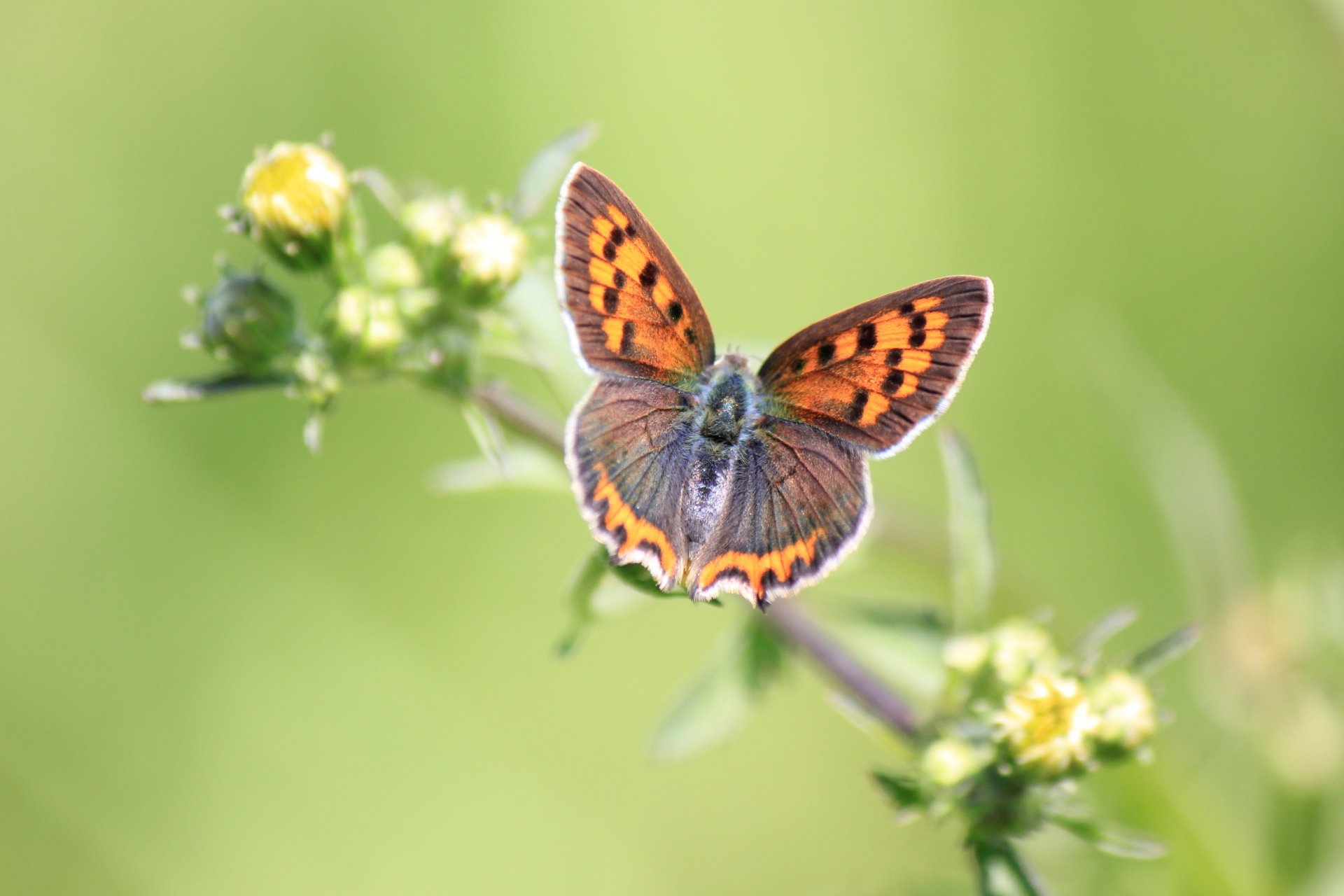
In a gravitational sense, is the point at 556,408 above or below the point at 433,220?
below

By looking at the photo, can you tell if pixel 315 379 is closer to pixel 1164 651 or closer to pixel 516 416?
pixel 516 416

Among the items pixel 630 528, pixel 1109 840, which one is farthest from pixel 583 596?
pixel 1109 840

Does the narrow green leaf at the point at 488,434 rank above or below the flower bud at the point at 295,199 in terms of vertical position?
below

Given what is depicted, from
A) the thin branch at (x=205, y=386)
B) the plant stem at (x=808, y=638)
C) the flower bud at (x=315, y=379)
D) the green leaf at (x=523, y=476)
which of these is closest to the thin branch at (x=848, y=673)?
the plant stem at (x=808, y=638)

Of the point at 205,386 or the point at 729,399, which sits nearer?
the point at 205,386

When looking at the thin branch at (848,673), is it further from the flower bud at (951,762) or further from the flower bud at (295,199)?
the flower bud at (295,199)

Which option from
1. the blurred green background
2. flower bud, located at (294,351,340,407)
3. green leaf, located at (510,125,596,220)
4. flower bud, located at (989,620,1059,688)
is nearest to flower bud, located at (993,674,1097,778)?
flower bud, located at (989,620,1059,688)

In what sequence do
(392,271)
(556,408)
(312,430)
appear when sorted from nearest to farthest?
(312,430), (392,271), (556,408)

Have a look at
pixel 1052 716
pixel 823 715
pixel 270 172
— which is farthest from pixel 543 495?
pixel 1052 716
